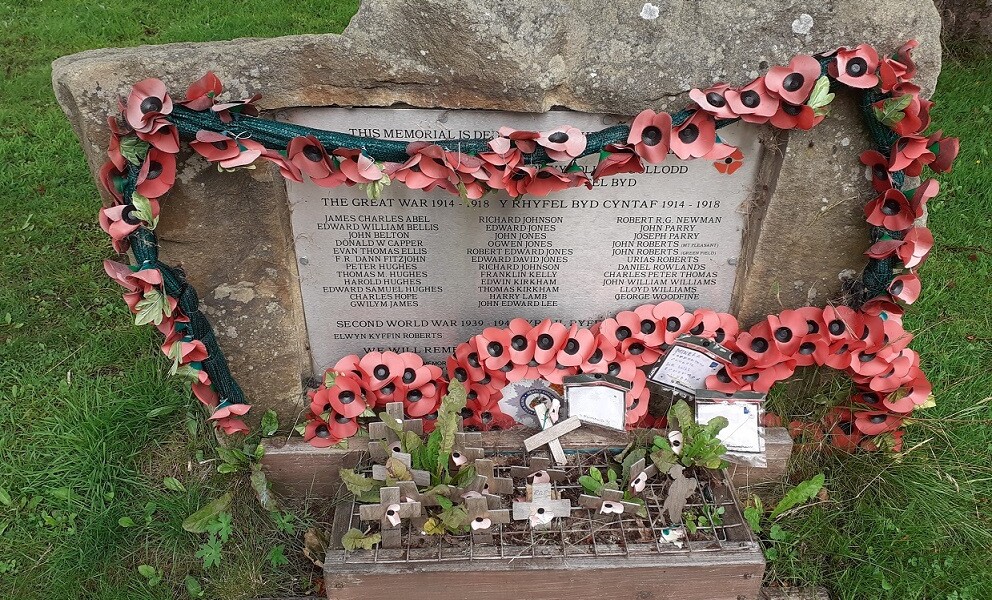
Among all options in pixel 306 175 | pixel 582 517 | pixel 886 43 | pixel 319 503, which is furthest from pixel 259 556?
pixel 886 43

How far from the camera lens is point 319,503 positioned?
286 centimetres

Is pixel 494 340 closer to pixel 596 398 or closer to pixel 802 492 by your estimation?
pixel 596 398

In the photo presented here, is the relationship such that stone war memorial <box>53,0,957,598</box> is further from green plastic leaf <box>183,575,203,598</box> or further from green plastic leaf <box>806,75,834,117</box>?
green plastic leaf <box>183,575,203,598</box>

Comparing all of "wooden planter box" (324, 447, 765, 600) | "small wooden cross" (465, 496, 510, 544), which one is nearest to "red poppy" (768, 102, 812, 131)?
"wooden planter box" (324, 447, 765, 600)

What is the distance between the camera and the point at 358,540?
2240mm

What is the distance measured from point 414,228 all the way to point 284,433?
1023mm

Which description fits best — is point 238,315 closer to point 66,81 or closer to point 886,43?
point 66,81

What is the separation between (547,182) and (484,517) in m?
1.11

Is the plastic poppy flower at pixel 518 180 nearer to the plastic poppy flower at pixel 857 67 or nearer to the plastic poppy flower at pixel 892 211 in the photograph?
the plastic poppy flower at pixel 857 67

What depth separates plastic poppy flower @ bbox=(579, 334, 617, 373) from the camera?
2752 millimetres

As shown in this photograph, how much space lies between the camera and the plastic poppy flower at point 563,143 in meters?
2.18

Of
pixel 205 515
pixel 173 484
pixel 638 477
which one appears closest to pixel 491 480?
pixel 638 477

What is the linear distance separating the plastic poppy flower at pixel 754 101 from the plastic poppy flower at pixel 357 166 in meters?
1.12

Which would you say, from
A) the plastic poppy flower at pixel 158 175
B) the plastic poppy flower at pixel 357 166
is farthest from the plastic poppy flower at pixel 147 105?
the plastic poppy flower at pixel 357 166
